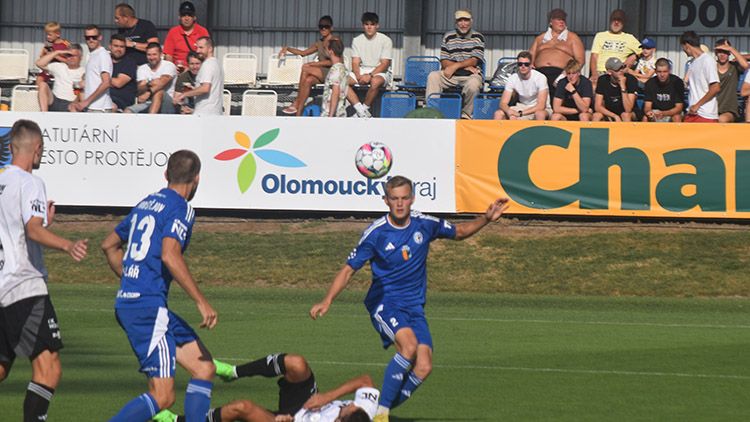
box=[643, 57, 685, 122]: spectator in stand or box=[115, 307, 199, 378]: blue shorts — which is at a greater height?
box=[643, 57, 685, 122]: spectator in stand

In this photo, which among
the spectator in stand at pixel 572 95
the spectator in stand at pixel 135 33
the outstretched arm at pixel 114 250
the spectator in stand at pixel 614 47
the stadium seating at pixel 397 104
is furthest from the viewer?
the stadium seating at pixel 397 104

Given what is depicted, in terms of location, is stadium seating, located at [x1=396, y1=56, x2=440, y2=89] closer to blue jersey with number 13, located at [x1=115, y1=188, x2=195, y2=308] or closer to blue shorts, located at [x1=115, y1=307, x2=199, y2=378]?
blue jersey with number 13, located at [x1=115, y1=188, x2=195, y2=308]

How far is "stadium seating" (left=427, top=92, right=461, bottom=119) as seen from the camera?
66.4 feet

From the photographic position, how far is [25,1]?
27.8m

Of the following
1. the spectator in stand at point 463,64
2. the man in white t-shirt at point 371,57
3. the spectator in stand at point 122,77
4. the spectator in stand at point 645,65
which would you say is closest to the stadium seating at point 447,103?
the spectator in stand at point 463,64

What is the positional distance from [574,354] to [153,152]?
30.8 feet

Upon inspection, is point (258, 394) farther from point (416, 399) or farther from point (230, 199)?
point (230, 199)

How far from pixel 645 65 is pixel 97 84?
1056 cm

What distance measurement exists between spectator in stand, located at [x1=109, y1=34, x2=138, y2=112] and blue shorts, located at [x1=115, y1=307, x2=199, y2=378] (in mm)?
13125

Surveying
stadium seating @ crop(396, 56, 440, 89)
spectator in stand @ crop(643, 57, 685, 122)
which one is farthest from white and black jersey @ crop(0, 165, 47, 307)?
stadium seating @ crop(396, 56, 440, 89)

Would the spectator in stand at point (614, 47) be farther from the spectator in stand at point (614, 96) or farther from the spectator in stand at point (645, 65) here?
the spectator in stand at point (614, 96)

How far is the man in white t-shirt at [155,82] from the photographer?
63.3 feet

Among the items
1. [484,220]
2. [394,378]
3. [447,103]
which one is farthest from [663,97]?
[394,378]

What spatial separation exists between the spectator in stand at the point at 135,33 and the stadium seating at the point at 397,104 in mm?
4668
